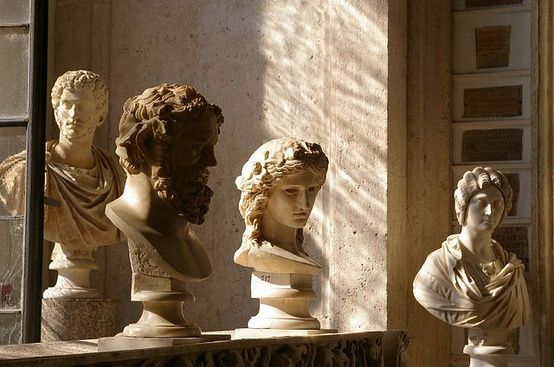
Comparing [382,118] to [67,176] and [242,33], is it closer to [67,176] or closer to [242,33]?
[242,33]

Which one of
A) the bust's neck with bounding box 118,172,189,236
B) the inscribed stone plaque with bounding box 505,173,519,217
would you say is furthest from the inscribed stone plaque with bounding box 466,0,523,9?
the bust's neck with bounding box 118,172,189,236

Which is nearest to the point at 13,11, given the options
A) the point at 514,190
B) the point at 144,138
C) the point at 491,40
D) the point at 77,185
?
the point at 77,185

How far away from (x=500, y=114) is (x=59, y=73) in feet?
9.60

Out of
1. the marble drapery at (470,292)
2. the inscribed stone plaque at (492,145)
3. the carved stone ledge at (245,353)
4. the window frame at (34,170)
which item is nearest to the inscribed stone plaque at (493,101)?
the inscribed stone plaque at (492,145)

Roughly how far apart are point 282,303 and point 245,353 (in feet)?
3.73

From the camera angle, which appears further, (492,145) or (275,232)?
(492,145)

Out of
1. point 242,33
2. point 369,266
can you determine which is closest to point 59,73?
point 242,33

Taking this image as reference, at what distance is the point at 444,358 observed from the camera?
787 cm

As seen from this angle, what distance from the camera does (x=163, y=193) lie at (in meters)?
4.47

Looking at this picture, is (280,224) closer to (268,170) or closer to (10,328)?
(268,170)

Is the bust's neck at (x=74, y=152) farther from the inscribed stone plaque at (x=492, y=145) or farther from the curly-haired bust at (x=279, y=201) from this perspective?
the inscribed stone plaque at (x=492, y=145)

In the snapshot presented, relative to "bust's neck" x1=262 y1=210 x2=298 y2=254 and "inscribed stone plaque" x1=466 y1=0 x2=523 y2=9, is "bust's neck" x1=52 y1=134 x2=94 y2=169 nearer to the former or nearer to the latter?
"bust's neck" x1=262 y1=210 x2=298 y2=254

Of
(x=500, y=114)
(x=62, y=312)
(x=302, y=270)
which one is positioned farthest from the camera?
(x=500, y=114)

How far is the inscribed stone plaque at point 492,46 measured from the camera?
26.1 ft
